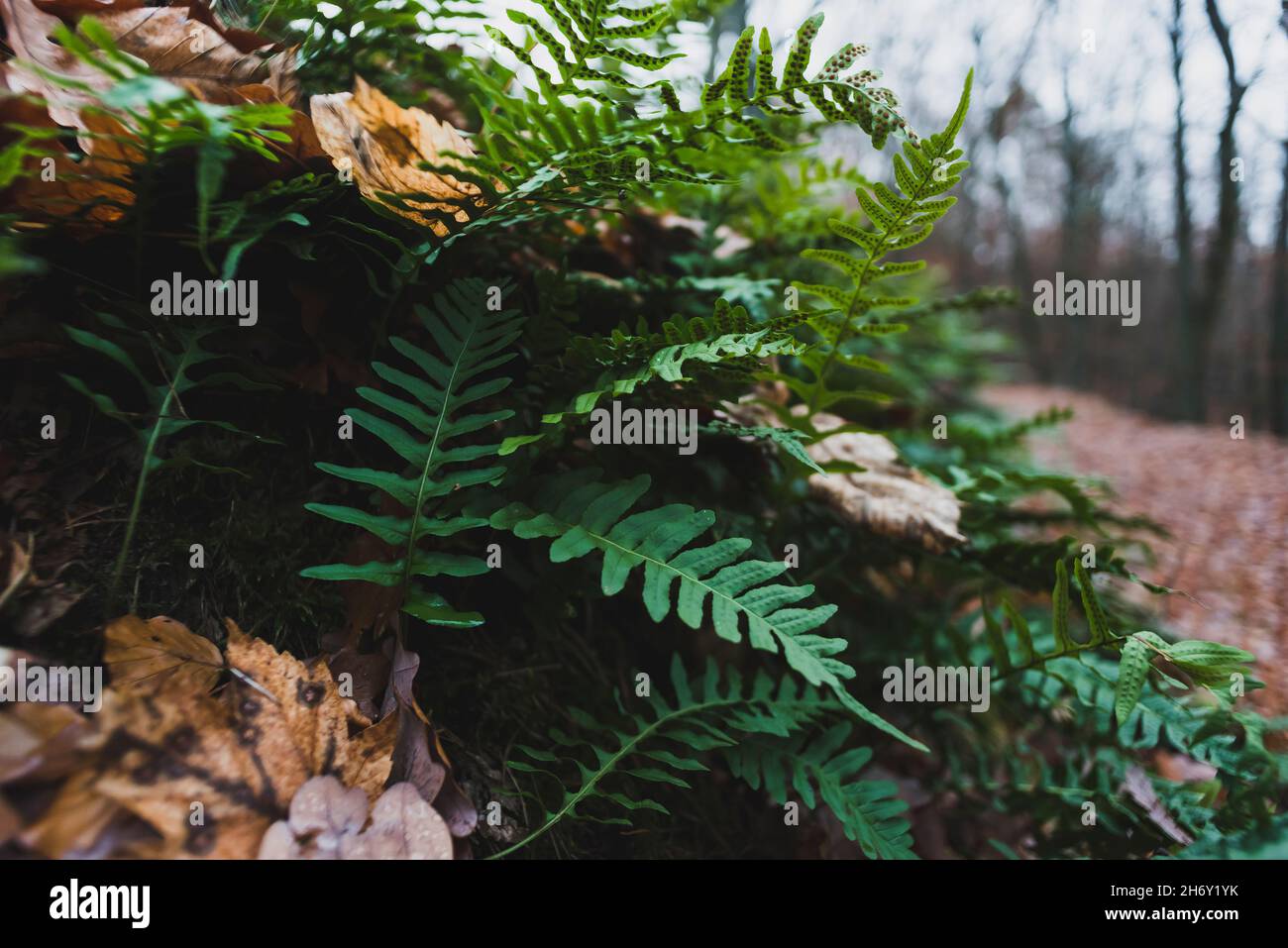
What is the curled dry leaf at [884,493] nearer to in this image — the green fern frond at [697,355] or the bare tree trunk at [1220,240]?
the green fern frond at [697,355]

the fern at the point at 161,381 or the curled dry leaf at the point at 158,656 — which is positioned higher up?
the fern at the point at 161,381

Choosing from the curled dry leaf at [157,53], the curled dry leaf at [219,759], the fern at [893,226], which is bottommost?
the curled dry leaf at [219,759]

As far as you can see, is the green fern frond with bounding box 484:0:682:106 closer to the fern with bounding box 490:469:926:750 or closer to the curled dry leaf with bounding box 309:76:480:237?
the curled dry leaf with bounding box 309:76:480:237

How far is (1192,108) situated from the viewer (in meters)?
5.06

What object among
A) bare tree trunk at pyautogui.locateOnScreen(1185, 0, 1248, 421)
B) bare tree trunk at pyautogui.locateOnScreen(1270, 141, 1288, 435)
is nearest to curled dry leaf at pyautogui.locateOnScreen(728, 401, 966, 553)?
bare tree trunk at pyautogui.locateOnScreen(1185, 0, 1248, 421)

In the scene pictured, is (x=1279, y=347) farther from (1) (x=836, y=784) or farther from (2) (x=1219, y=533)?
(1) (x=836, y=784)

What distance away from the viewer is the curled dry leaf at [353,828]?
0.86 meters

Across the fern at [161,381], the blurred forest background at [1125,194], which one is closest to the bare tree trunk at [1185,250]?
the blurred forest background at [1125,194]

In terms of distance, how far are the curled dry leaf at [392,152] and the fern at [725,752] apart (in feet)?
3.37

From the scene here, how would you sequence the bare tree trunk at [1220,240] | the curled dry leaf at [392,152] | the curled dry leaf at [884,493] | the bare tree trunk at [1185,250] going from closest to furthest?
the curled dry leaf at [392,152] < the curled dry leaf at [884,493] < the bare tree trunk at [1220,240] < the bare tree trunk at [1185,250]

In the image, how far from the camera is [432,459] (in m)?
1.16
